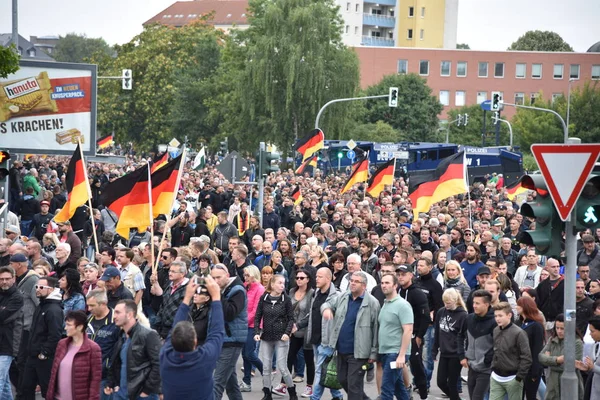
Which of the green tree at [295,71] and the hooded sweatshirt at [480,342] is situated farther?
the green tree at [295,71]

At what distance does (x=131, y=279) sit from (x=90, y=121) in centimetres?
1342

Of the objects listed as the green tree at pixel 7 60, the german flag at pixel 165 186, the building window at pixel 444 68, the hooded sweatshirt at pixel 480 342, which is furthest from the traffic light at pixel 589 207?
the building window at pixel 444 68

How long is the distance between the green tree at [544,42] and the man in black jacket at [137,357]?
117 meters

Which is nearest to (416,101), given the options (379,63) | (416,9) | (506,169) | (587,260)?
(379,63)

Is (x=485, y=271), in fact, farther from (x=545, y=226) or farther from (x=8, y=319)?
(x=8, y=319)

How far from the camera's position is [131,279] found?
41.8 ft

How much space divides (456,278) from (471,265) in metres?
1.82

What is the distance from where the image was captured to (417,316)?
1190cm

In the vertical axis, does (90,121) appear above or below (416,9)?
below

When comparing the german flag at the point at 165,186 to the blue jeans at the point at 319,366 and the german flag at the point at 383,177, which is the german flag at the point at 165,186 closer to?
the blue jeans at the point at 319,366

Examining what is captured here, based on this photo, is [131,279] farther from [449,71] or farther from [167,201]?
[449,71]

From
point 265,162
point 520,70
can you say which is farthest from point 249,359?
point 520,70

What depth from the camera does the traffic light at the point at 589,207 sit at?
8.01 metres

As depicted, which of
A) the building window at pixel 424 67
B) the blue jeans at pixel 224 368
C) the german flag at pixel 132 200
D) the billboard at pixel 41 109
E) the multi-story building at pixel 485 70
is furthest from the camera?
the building window at pixel 424 67
